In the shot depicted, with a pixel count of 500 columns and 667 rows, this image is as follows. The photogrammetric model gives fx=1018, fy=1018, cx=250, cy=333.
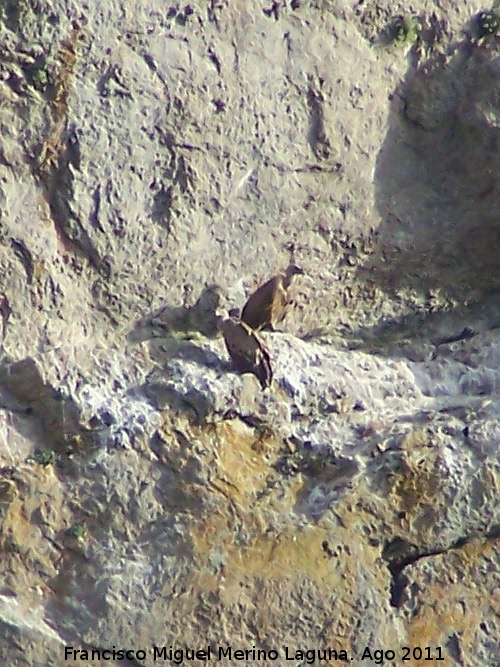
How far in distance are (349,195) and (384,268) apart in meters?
0.81

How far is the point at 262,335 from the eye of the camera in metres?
8.45

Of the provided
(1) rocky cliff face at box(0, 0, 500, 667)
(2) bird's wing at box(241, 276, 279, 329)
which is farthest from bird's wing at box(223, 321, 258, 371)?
(2) bird's wing at box(241, 276, 279, 329)

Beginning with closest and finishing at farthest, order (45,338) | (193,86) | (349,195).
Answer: (45,338) → (193,86) → (349,195)

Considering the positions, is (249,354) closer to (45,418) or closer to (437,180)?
(45,418)

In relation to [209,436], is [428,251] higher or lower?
higher

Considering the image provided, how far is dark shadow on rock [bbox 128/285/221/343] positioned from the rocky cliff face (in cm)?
2

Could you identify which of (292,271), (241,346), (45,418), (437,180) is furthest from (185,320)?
(437,180)

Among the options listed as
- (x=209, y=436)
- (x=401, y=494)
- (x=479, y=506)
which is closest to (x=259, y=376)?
(x=209, y=436)

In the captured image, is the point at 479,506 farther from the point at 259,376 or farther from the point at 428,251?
the point at 428,251

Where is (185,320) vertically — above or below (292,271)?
below

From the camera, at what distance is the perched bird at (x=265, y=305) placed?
27.5 feet

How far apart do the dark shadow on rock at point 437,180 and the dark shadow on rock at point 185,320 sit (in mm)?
1630

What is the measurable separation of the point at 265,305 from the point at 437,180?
2.40 meters

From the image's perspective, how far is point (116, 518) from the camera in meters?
7.34
